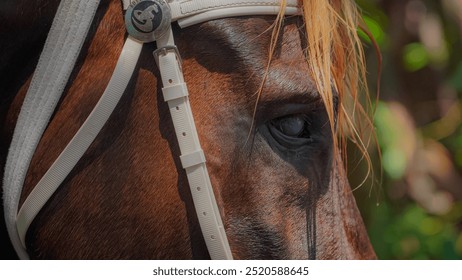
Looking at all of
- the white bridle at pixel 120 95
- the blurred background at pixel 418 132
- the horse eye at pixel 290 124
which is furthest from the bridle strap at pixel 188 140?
the blurred background at pixel 418 132

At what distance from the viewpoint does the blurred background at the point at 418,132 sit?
1841mm

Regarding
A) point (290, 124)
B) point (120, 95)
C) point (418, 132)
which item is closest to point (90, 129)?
point (120, 95)

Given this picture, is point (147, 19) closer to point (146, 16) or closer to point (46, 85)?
point (146, 16)

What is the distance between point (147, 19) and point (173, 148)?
153 millimetres

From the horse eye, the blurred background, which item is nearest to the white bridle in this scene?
the horse eye

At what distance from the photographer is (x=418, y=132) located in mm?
1911

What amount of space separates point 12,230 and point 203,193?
0.25 metres

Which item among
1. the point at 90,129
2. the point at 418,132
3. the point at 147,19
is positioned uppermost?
the point at 147,19

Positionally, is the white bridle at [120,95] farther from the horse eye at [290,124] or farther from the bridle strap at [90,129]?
the horse eye at [290,124]

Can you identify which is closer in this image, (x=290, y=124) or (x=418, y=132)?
(x=290, y=124)

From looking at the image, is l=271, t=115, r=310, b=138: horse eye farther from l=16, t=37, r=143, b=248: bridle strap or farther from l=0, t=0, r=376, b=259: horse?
l=16, t=37, r=143, b=248: bridle strap

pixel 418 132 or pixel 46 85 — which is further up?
pixel 46 85

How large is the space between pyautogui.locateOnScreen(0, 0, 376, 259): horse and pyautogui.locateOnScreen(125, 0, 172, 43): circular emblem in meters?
0.02

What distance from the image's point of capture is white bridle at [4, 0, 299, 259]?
0.88 meters
